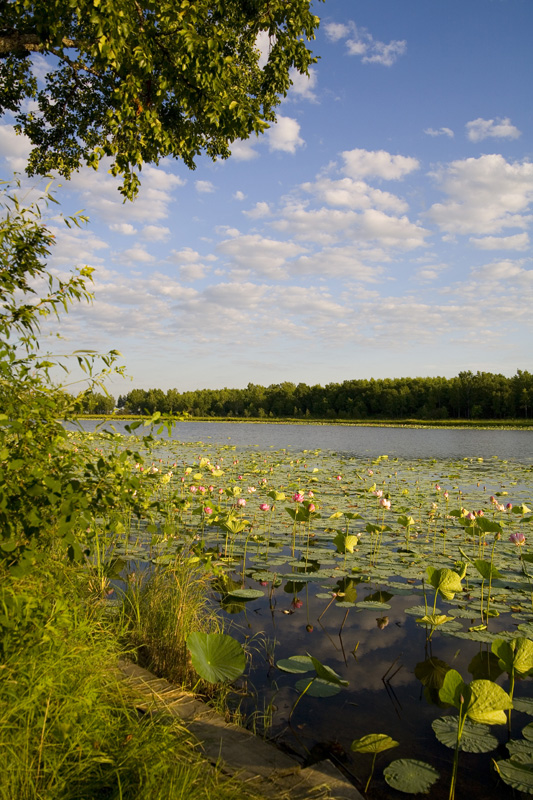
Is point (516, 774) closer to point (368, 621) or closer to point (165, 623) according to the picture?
point (368, 621)

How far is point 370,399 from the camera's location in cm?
8344

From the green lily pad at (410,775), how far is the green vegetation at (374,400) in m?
52.5

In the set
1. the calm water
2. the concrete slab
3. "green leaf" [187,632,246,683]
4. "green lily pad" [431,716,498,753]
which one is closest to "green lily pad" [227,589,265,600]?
"green leaf" [187,632,246,683]

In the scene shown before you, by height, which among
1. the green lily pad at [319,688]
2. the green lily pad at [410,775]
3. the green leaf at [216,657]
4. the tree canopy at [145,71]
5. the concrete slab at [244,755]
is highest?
the tree canopy at [145,71]

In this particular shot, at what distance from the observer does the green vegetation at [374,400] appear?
66.9 metres

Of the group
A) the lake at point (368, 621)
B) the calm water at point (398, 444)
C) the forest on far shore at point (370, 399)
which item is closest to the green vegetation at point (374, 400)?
the forest on far shore at point (370, 399)

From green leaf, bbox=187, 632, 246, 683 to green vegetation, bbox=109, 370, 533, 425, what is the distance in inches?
2036

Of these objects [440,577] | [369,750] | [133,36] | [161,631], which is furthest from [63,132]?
[369,750]

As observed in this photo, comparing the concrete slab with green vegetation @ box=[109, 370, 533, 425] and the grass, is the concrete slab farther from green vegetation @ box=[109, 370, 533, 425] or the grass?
green vegetation @ box=[109, 370, 533, 425]

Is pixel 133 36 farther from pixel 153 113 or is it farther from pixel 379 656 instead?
pixel 379 656

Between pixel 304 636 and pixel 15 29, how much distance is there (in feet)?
21.6

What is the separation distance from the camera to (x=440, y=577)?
3426mm

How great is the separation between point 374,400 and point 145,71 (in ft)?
266

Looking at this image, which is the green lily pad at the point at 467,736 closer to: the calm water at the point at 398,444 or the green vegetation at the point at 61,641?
the green vegetation at the point at 61,641
